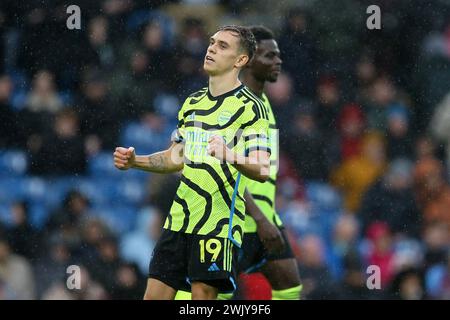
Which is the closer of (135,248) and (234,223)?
(234,223)

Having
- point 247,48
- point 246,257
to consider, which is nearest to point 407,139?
point 246,257

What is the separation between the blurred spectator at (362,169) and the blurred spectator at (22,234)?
2.79 m

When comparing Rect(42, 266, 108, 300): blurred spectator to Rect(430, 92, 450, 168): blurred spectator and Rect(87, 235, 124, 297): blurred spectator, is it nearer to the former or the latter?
Rect(87, 235, 124, 297): blurred spectator

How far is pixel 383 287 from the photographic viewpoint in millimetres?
9391

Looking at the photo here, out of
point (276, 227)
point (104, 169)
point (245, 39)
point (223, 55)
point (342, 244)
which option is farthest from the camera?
point (104, 169)

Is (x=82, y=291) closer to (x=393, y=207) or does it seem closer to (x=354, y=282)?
(x=354, y=282)

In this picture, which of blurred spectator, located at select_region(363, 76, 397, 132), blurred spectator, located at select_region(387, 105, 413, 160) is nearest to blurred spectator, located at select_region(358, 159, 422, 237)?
blurred spectator, located at select_region(387, 105, 413, 160)

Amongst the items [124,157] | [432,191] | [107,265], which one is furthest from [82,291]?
[124,157]

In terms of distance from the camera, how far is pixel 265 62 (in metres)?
7.16

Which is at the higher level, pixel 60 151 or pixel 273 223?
pixel 60 151

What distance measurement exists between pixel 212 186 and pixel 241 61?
0.69 meters

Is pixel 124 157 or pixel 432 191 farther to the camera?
pixel 432 191
